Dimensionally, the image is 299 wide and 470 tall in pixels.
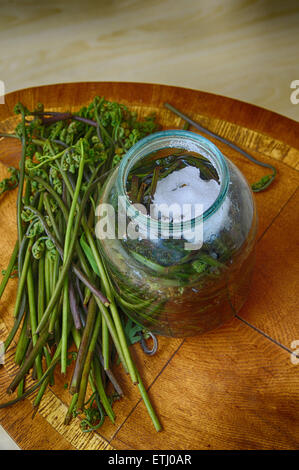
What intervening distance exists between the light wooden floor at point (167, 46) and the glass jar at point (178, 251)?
72 cm

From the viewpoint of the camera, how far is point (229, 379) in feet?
2.57

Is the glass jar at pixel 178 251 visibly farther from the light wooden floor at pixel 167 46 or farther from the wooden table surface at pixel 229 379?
the light wooden floor at pixel 167 46

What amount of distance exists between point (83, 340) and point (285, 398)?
0.33 m

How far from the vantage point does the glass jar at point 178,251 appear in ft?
2.12

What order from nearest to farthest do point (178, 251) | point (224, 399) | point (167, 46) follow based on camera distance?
point (178, 251) → point (224, 399) → point (167, 46)

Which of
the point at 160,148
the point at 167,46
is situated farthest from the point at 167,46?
the point at 160,148

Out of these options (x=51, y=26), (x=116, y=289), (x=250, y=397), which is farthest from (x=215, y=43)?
(x=250, y=397)

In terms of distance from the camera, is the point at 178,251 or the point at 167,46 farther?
the point at 167,46

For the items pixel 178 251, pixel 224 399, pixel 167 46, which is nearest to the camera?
pixel 178 251

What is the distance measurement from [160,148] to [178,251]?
0.15 metres

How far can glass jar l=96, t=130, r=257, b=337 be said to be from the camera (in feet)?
2.12

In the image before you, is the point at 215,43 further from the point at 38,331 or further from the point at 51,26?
the point at 38,331

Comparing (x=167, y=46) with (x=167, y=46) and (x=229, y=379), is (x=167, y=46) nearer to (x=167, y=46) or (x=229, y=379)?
(x=167, y=46)

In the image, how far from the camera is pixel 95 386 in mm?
766
